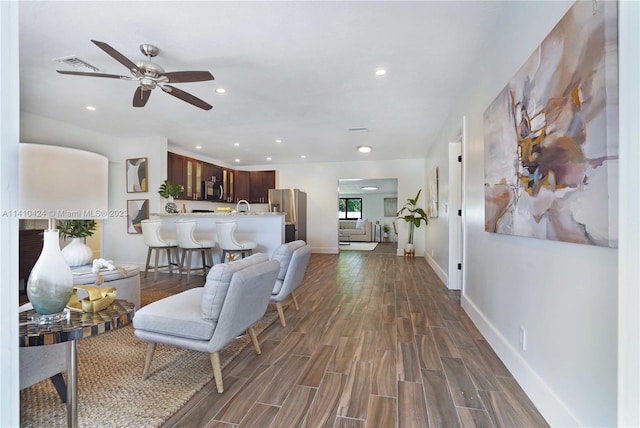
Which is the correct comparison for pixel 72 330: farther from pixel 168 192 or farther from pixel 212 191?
pixel 212 191

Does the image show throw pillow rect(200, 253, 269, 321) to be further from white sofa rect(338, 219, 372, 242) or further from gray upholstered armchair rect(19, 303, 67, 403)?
white sofa rect(338, 219, 372, 242)

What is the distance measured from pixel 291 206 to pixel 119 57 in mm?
5515

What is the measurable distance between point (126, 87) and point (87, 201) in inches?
121

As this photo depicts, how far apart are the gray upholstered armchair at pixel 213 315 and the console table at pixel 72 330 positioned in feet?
1.11

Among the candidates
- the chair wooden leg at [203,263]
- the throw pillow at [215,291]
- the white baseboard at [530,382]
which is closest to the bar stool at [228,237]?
the chair wooden leg at [203,263]

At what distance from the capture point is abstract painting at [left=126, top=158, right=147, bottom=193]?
562 centimetres

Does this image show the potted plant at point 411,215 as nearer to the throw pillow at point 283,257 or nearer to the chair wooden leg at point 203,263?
the chair wooden leg at point 203,263

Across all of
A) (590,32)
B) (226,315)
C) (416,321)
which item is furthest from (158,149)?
(590,32)

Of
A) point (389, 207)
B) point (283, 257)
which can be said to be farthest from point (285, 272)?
point (389, 207)

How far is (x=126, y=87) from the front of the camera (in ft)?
11.5

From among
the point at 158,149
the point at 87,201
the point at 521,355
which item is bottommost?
the point at 521,355

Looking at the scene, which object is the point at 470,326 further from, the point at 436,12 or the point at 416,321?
the point at 436,12

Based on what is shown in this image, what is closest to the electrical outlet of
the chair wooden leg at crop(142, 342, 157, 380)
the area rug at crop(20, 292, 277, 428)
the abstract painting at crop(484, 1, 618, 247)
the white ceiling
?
the abstract painting at crop(484, 1, 618, 247)

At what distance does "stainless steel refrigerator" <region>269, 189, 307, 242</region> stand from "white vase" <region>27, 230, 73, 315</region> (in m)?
6.00
